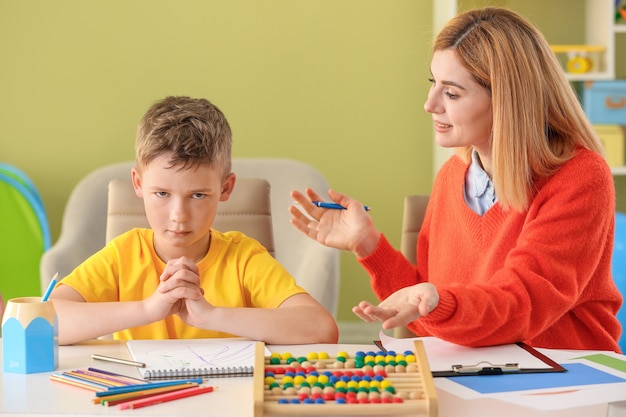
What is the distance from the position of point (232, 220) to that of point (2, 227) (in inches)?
62.4

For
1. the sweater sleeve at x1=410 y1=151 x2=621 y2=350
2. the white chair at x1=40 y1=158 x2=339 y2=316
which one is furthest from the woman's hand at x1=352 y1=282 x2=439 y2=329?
the white chair at x1=40 y1=158 x2=339 y2=316

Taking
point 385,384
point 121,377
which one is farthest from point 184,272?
point 385,384

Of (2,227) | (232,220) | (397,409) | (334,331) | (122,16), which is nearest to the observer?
(397,409)

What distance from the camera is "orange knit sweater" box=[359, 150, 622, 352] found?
1.54m

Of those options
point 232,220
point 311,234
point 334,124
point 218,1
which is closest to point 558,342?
point 311,234

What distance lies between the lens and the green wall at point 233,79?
386 cm

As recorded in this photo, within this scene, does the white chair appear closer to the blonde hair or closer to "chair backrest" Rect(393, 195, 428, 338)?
"chair backrest" Rect(393, 195, 428, 338)

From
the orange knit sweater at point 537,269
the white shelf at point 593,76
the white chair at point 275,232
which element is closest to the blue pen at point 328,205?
the orange knit sweater at point 537,269

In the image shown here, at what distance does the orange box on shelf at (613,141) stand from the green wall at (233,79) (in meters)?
0.78

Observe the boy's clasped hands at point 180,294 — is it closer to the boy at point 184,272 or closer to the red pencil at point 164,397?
the boy at point 184,272

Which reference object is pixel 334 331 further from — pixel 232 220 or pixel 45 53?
pixel 45 53

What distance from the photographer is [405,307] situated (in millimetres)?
1437

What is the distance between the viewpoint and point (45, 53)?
3.86 m

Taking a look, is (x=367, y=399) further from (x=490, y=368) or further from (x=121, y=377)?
(x=121, y=377)
